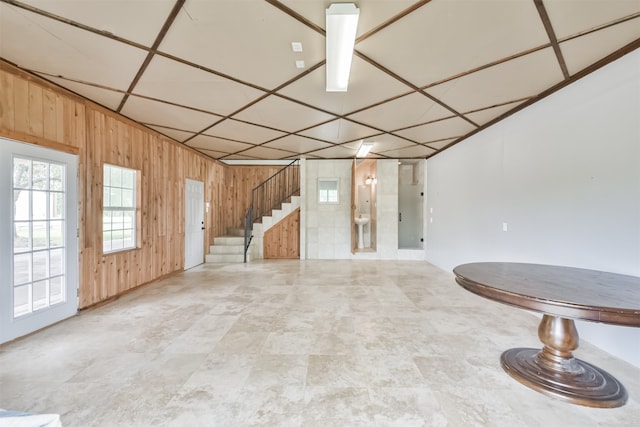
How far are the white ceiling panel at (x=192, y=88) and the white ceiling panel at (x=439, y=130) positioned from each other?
9.01 feet

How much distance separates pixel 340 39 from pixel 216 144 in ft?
13.7

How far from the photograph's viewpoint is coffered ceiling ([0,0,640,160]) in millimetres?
1846

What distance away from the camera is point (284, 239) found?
7.40 metres

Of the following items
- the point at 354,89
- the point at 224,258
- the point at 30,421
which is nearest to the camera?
the point at 30,421

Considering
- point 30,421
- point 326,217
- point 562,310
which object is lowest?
point 30,421

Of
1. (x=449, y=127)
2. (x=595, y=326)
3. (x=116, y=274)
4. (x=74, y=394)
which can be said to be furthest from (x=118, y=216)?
(x=595, y=326)

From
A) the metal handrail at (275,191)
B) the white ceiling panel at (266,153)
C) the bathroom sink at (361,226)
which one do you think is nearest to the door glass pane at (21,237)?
the white ceiling panel at (266,153)

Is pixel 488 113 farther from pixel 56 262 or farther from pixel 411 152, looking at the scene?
pixel 56 262

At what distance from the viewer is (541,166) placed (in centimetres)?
317

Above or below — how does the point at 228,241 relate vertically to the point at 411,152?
below

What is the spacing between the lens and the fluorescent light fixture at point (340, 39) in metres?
1.76

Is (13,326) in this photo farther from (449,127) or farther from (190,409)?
(449,127)

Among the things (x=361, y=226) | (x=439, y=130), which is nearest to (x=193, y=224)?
(x=361, y=226)

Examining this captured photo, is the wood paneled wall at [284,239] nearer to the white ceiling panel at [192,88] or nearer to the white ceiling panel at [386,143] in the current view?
the white ceiling panel at [386,143]
